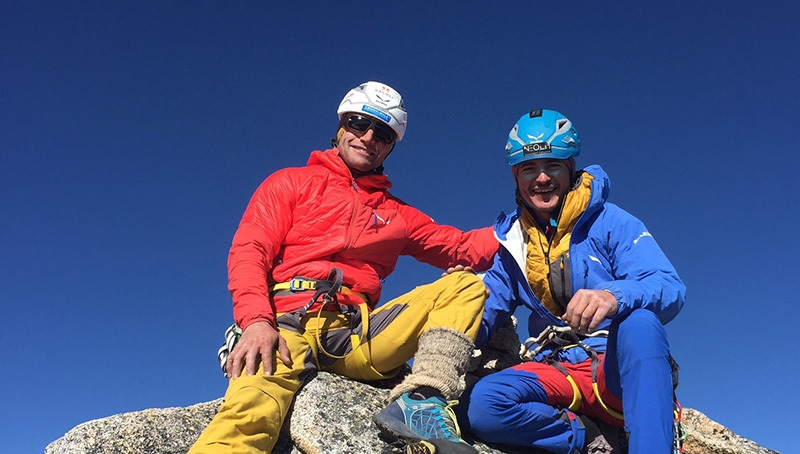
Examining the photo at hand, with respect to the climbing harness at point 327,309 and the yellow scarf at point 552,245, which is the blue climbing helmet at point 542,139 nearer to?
the yellow scarf at point 552,245

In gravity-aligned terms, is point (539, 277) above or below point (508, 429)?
above

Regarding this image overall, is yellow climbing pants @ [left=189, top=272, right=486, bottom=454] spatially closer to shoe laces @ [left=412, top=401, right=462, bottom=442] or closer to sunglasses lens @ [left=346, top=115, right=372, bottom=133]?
shoe laces @ [left=412, top=401, right=462, bottom=442]

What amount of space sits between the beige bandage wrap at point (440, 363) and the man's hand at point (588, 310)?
1.15 meters

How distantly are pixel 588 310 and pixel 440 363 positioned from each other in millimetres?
1419

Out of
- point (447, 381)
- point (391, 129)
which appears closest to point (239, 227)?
point (391, 129)

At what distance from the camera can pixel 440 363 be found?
5863 millimetres

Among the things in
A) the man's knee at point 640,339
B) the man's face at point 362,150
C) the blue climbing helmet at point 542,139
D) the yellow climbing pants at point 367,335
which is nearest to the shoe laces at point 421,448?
the yellow climbing pants at point 367,335

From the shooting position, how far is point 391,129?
26.6 ft

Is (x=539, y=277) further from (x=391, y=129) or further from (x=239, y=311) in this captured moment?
(x=239, y=311)

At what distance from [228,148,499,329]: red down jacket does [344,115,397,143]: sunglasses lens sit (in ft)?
1.20

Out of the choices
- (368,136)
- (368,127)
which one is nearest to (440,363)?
(368,136)

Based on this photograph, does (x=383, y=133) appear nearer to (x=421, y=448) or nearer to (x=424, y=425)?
(x=424, y=425)

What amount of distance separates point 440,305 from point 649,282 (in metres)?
1.91

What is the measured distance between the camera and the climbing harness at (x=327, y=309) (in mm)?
6520
